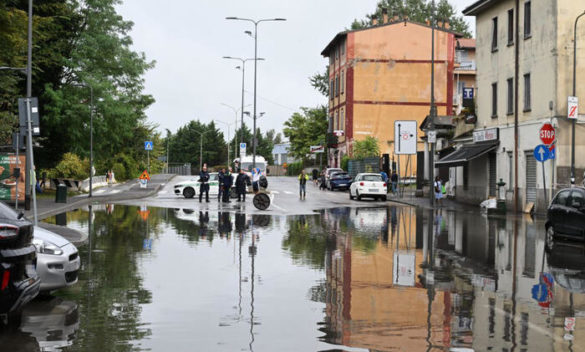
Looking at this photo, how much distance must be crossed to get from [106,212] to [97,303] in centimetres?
2137

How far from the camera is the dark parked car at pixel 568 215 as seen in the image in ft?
57.2

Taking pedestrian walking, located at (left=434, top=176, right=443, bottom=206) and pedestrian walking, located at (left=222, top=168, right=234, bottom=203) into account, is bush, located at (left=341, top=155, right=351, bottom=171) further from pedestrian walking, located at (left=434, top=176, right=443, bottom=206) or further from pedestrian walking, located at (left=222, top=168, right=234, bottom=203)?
pedestrian walking, located at (left=222, top=168, right=234, bottom=203)

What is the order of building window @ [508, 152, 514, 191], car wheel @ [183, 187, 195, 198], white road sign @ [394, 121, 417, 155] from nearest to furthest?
building window @ [508, 152, 514, 191]
car wheel @ [183, 187, 195, 198]
white road sign @ [394, 121, 417, 155]

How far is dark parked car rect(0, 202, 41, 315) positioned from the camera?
7.11 meters

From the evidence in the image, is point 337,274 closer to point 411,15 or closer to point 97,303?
point 97,303

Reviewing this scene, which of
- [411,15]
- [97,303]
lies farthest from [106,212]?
[411,15]

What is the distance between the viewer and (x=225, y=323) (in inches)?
313

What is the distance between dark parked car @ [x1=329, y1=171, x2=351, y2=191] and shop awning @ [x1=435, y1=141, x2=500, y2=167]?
16288mm

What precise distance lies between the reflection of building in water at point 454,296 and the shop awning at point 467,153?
59.5 ft

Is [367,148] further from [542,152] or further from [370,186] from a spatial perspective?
[542,152]

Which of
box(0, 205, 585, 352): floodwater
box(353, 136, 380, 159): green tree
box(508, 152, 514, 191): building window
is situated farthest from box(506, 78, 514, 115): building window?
box(353, 136, 380, 159): green tree

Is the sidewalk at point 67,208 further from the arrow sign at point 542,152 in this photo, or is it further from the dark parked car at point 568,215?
the arrow sign at point 542,152

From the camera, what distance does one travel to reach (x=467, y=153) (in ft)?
125

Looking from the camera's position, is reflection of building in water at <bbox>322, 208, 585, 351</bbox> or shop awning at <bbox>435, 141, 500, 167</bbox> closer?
reflection of building in water at <bbox>322, 208, 585, 351</bbox>
